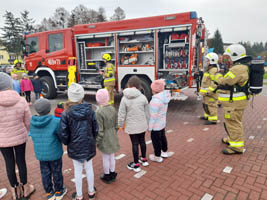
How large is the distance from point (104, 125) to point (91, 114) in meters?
0.37

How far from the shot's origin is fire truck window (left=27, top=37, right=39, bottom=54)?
881 cm

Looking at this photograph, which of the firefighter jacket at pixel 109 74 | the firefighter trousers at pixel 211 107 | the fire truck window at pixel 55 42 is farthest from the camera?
the fire truck window at pixel 55 42

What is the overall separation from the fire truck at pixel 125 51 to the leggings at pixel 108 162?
4.02 meters

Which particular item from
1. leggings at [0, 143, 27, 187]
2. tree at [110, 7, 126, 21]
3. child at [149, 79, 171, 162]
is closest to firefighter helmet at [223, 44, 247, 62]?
child at [149, 79, 171, 162]

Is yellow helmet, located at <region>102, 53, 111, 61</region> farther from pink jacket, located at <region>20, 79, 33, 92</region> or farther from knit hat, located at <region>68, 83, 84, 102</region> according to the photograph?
knit hat, located at <region>68, 83, 84, 102</region>

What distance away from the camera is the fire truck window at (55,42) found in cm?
811

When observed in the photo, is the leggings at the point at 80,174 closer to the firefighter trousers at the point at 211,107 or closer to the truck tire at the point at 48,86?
the firefighter trousers at the point at 211,107

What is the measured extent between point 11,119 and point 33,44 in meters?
7.63

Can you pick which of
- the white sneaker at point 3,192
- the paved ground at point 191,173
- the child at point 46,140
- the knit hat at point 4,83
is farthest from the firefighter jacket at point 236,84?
the white sneaker at point 3,192

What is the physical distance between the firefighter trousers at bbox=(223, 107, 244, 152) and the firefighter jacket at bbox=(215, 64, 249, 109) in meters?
0.10

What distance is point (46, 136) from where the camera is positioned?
2377 millimetres

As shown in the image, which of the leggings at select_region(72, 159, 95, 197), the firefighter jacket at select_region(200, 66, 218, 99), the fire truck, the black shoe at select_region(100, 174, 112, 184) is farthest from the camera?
the fire truck

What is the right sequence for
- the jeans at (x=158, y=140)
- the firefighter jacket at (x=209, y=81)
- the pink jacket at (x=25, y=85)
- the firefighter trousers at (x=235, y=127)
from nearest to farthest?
the jeans at (x=158, y=140), the firefighter trousers at (x=235, y=127), the firefighter jacket at (x=209, y=81), the pink jacket at (x=25, y=85)

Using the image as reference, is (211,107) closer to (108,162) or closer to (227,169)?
(227,169)
